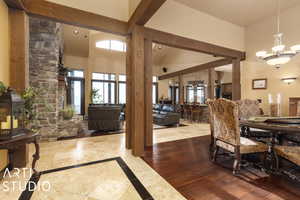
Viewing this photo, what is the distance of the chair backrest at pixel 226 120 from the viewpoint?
77.0 inches

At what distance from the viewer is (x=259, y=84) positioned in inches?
183

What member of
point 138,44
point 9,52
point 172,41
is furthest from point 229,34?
point 9,52

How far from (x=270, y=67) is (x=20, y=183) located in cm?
651

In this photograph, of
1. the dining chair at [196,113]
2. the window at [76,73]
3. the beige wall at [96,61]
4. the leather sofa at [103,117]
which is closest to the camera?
the leather sofa at [103,117]

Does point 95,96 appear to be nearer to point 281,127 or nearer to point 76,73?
point 76,73

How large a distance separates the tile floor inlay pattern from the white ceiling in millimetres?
4216

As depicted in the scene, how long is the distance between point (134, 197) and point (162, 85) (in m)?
9.78

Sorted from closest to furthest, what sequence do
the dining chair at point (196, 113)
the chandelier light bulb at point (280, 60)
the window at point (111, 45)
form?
the chandelier light bulb at point (280, 60) → the dining chair at point (196, 113) → the window at point (111, 45)

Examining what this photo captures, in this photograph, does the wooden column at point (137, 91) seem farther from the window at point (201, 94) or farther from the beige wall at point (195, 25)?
the window at point (201, 94)

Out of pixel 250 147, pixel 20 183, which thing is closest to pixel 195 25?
pixel 250 147

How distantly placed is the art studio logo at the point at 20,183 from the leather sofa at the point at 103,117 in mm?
2654

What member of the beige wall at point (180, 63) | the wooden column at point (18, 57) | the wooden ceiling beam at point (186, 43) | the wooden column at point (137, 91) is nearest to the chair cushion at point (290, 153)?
the wooden column at point (137, 91)

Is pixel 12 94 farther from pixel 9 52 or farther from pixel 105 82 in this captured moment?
pixel 105 82

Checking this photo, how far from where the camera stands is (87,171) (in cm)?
217
